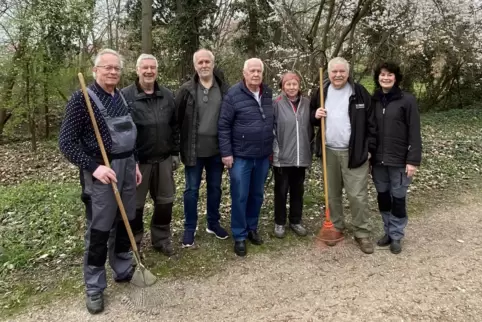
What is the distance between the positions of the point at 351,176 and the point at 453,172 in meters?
3.78

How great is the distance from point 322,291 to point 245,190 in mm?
1227

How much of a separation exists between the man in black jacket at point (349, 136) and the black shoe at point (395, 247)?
22cm

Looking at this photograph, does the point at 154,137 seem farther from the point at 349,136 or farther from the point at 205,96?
the point at 349,136

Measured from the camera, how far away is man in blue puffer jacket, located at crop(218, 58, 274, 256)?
3787mm

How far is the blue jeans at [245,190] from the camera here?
13.0ft

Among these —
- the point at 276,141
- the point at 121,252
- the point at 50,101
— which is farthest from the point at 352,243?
the point at 50,101

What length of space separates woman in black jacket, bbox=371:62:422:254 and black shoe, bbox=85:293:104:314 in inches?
113

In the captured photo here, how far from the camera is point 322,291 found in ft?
11.3

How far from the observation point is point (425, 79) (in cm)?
1477

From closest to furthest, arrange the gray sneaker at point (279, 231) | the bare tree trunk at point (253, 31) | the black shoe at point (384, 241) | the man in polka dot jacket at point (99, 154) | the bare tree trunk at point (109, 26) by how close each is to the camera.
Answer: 1. the man in polka dot jacket at point (99, 154)
2. the black shoe at point (384, 241)
3. the gray sneaker at point (279, 231)
4. the bare tree trunk at point (253, 31)
5. the bare tree trunk at point (109, 26)

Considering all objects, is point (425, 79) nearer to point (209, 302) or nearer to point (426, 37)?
point (426, 37)

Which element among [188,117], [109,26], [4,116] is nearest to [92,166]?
[188,117]

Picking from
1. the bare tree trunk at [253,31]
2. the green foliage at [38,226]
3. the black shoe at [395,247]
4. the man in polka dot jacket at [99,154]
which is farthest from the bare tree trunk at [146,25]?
the black shoe at [395,247]

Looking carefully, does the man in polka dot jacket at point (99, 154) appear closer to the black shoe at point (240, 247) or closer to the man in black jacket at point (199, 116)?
the man in black jacket at point (199, 116)
